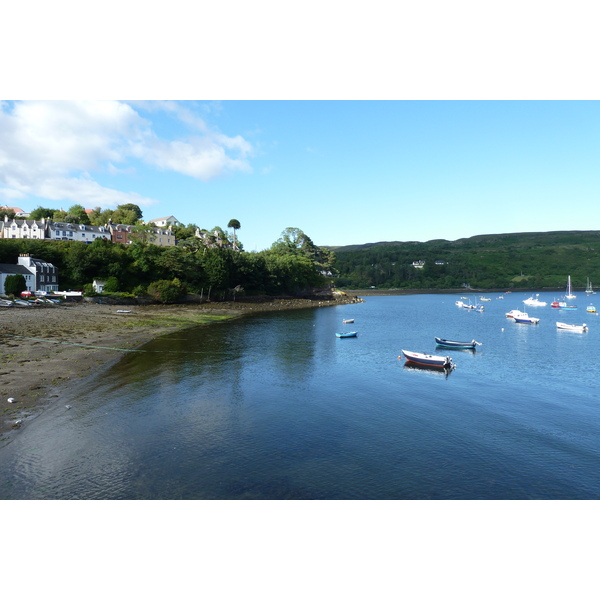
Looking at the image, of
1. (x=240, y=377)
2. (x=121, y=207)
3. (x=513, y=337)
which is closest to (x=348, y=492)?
(x=240, y=377)

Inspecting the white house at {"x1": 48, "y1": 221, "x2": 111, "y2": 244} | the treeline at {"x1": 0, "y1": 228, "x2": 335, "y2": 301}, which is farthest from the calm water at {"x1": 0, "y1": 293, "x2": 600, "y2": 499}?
the white house at {"x1": 48, "y1": 221, "x2": 111, "y2": 244}

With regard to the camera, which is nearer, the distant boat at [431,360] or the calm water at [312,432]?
the calm water at [312,432]

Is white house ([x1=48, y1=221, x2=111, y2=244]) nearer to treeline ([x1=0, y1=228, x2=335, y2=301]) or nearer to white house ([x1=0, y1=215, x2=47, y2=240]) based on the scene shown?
white house ([x1=0, y1=215, x2=47, y2=240])

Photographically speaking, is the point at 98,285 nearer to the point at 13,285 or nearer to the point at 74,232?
the point at 13,285

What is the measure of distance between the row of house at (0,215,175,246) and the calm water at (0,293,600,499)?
85.7 meters

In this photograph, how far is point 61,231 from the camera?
114250 mm

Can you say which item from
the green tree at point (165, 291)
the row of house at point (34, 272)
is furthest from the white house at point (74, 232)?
the green tree at point (165, 291)

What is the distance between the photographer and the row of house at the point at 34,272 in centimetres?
7828

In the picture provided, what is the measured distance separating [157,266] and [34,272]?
82.1 feet

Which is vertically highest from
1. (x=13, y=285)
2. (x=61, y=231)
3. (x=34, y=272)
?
(x=61, y=231)

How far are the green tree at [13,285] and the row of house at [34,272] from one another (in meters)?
1.34

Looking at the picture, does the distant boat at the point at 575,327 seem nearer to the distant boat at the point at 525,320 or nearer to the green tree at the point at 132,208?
the distant boat at the point at 525,320

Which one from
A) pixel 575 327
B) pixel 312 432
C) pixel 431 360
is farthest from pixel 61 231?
pixel 575 327

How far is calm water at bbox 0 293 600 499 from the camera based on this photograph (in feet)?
57.1
